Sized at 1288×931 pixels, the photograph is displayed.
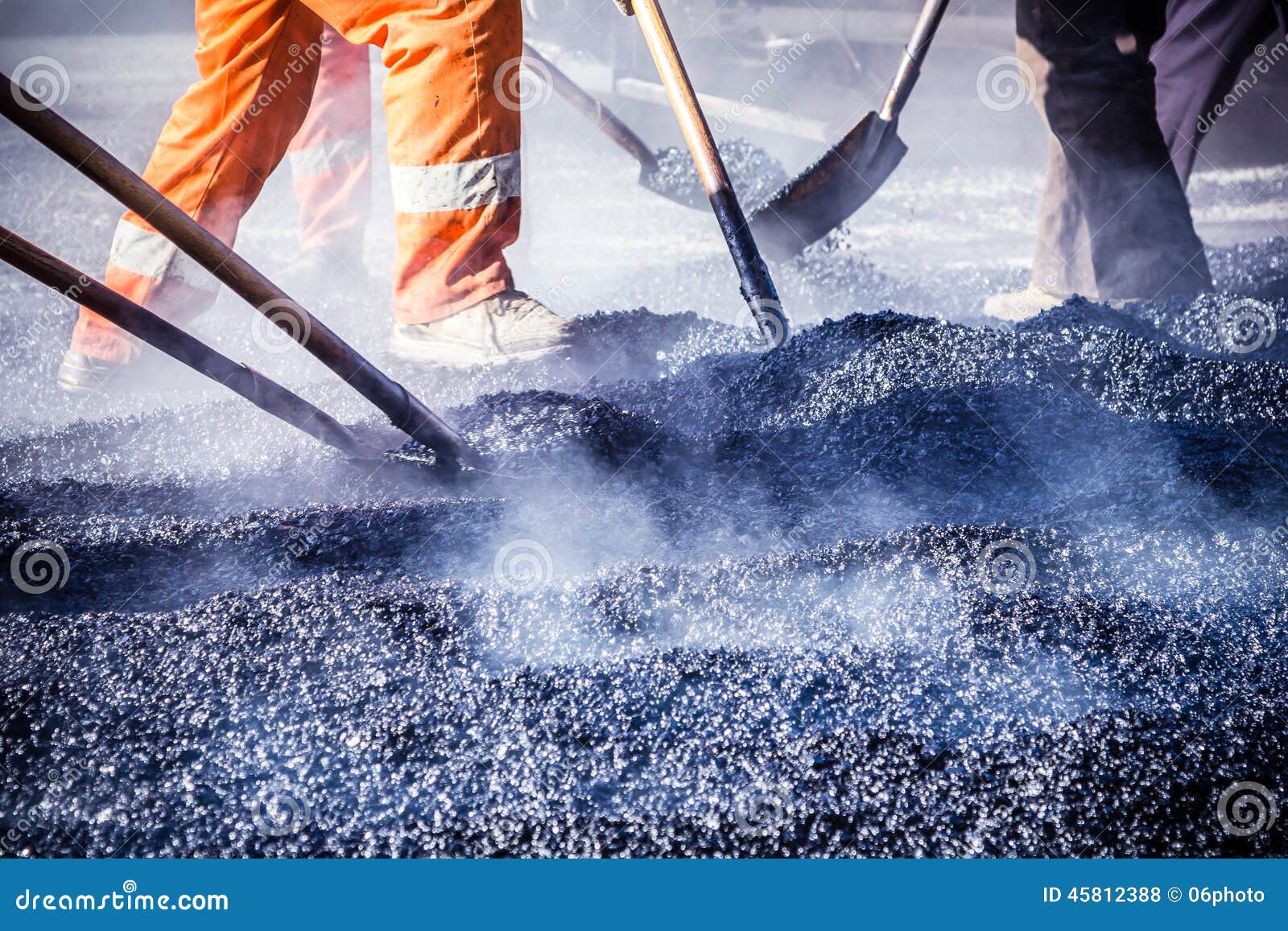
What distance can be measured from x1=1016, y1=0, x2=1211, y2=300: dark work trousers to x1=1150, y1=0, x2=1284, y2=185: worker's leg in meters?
0.47

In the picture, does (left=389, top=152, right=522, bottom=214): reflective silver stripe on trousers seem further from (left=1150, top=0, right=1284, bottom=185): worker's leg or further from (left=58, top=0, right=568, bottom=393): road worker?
(left=1150, top=0, right=1284, bottom=185): worker's leg

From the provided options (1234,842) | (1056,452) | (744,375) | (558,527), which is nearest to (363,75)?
(744,375)

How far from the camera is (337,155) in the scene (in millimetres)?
3377

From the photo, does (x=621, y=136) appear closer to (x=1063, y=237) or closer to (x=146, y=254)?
(x=1063, y=237)

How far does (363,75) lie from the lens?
134 inches

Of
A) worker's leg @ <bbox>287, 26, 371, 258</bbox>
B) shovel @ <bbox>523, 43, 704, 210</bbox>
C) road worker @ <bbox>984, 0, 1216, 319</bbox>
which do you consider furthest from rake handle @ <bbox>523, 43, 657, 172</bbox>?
road worker @ <bbox>984, 0, 1216, 319</bbox>

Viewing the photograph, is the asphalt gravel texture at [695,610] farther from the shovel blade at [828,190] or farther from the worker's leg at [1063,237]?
the shovel blade at [828,190]

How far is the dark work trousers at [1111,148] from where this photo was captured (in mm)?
2666

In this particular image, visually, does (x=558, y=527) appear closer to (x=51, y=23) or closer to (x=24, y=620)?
(x=24, y=620)

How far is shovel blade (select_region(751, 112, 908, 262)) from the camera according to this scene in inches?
109

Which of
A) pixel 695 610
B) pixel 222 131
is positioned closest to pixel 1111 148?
pixel 695 610

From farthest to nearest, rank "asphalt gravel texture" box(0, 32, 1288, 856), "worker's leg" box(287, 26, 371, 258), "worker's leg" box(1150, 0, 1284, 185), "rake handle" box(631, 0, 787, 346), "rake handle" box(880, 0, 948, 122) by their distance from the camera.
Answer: "worker's leg" box(287, 26, 371, 258) < "worker's leg" box(1150, 0, 1284, 185) < "rake handle" box(880, 0, 948, 122) < "rake handle" box(631, 0, 787, 346) < "asphalt gravel texture" box(0, 32, 1288, 856)

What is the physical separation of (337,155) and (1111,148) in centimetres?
270

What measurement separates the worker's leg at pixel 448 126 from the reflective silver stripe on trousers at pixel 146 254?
587 millimetres
